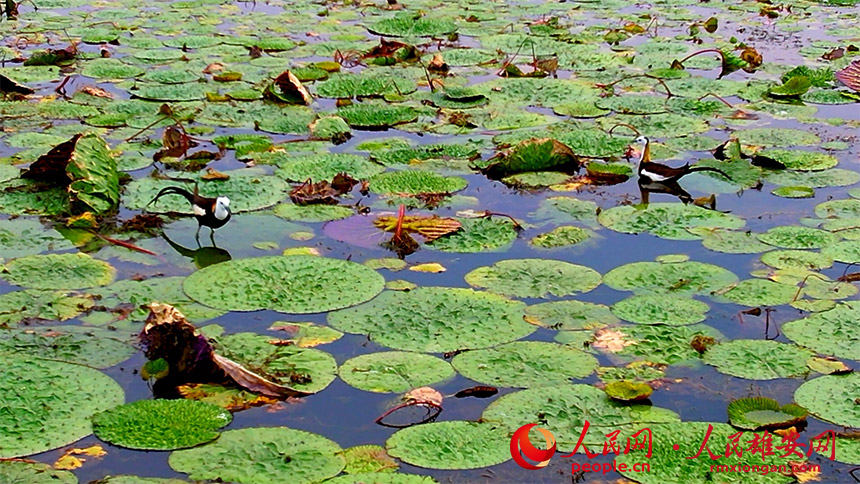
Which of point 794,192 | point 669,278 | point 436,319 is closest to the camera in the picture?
point 436,319

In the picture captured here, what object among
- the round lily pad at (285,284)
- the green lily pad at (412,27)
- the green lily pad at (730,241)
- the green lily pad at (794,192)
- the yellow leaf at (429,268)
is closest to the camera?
the round lily pad at (285,284)

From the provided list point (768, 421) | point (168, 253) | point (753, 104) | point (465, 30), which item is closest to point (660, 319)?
point (768, 421)

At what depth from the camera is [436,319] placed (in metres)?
3.86

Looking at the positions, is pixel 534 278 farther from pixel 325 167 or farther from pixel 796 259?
pixel 325 167

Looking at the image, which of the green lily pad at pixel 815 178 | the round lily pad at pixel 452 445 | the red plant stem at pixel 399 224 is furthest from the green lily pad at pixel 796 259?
the round lily pad at pixel 452 445

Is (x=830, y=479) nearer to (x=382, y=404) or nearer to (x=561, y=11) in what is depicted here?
(x=382, y=404)

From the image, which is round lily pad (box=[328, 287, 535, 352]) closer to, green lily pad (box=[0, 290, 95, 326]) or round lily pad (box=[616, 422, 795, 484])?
round lily pad (box=[616, 422, 795, 484])

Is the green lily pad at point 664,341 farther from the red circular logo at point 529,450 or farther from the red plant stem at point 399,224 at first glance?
the red plant stem at point 399,224

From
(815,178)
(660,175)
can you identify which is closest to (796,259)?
(660,175)

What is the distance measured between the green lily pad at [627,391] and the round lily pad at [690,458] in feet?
0.50

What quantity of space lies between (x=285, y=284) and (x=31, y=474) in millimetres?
1427

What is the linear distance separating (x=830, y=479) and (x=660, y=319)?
1029mm

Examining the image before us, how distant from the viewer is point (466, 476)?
2.94m

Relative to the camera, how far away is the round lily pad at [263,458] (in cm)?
290
